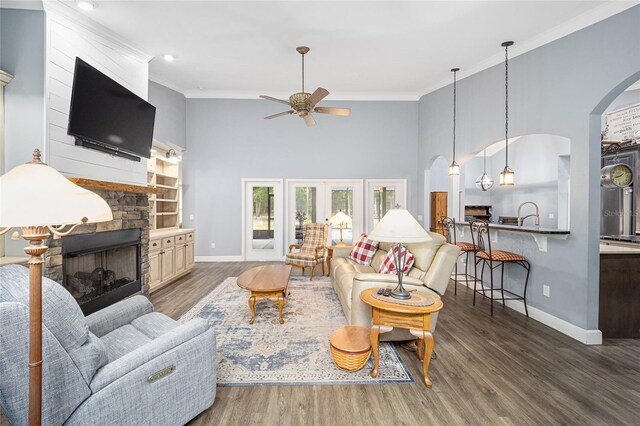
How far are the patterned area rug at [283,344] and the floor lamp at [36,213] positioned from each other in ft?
4.38

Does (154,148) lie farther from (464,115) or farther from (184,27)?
(464,115)

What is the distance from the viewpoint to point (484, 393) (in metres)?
2.13

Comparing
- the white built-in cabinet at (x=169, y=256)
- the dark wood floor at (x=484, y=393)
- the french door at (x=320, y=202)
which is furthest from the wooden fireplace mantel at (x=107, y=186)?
the french door at (x=320, y=202)

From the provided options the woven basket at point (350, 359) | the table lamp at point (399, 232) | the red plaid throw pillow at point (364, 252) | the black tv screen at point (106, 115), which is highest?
the black tv screen at point (106, 115)

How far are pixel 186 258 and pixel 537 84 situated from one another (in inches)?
243

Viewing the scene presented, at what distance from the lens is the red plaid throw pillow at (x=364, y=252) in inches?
167

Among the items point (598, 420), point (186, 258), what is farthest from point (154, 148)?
point (598, 420)

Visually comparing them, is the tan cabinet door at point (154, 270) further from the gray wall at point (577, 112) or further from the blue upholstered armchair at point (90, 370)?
the gray wall at point (577, 112)

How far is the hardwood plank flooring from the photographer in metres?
1.89

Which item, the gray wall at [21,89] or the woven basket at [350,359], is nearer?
the woven basket at [350,359]

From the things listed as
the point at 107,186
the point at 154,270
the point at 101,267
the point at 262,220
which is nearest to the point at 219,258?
the point at 262,220

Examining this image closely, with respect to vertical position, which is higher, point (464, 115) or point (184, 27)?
point (184, 27)

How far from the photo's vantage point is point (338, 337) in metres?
2.47

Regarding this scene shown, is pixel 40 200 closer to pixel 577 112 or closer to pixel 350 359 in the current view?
pixel 350 359
